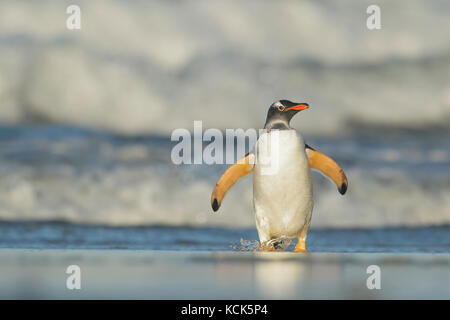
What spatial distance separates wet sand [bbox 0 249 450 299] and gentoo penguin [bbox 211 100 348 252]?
473 millimetres

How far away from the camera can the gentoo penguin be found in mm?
6609

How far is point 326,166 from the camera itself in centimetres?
720

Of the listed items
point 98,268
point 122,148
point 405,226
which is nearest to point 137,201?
point 122,148

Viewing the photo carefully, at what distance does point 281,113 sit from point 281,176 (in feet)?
1.90

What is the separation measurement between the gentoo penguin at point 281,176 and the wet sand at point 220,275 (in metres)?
0.47

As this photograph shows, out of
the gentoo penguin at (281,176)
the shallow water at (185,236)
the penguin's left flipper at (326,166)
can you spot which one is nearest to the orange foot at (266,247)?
the gentoo penguin at (281,176)

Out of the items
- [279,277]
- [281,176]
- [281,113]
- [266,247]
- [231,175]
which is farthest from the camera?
[231,175]

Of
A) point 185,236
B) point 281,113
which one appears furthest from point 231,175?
point 185,236

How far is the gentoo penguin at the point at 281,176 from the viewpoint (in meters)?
6.61

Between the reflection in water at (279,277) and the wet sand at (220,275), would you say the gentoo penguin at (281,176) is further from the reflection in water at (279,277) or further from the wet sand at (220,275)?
the reflection in water at (279,277)

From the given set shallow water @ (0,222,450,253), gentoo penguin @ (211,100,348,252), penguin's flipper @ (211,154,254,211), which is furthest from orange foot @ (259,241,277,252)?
shallow water @ (0,222,450,253)

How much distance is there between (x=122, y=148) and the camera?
1509cm

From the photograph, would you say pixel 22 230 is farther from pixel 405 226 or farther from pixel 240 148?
pixel 240 148

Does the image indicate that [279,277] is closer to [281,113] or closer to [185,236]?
[281,113]
